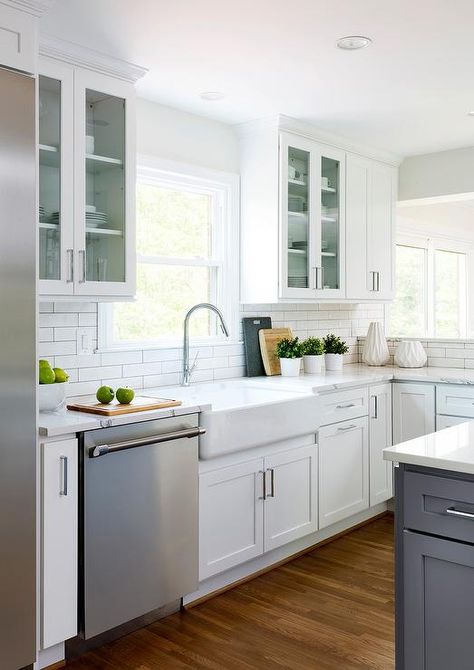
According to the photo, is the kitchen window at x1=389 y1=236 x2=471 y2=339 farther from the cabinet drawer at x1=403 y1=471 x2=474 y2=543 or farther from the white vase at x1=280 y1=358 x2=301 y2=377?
the cabinet drawer at x1=403 y1=471 x2=474 y2=543

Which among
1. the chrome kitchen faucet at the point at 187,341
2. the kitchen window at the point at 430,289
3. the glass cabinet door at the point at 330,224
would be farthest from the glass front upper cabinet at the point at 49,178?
the kitchen window at the point at 430,289

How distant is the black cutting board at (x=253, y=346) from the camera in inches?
167

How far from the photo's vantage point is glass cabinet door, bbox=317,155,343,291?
4336 millimetres

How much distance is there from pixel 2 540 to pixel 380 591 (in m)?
1.88

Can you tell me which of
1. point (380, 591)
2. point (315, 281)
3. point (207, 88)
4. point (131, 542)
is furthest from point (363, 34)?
point (380, 591)

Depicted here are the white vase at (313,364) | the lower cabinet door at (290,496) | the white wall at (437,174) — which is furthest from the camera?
the white wall at (437,174)

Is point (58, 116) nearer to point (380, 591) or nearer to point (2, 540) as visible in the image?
point (2, 540)

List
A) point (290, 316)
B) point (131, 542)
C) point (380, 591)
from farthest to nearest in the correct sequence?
1. point (290, 316)
2. point (380, 591)
3. point (131, 542)

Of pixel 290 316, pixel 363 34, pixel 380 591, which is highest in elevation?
pixel 363 34

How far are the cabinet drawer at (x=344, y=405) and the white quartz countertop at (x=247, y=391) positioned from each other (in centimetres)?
6

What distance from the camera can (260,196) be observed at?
4.11 metres

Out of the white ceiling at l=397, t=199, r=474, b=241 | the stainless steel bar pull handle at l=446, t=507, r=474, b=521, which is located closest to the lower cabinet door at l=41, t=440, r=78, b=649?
the stainless steel bar pull handle at l=446, t=507, r=474, b=521

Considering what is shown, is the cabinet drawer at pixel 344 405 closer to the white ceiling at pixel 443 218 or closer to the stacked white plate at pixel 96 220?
the stacked white plate at pixel 96 220

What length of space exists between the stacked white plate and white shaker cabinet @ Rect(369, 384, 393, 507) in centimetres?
210
